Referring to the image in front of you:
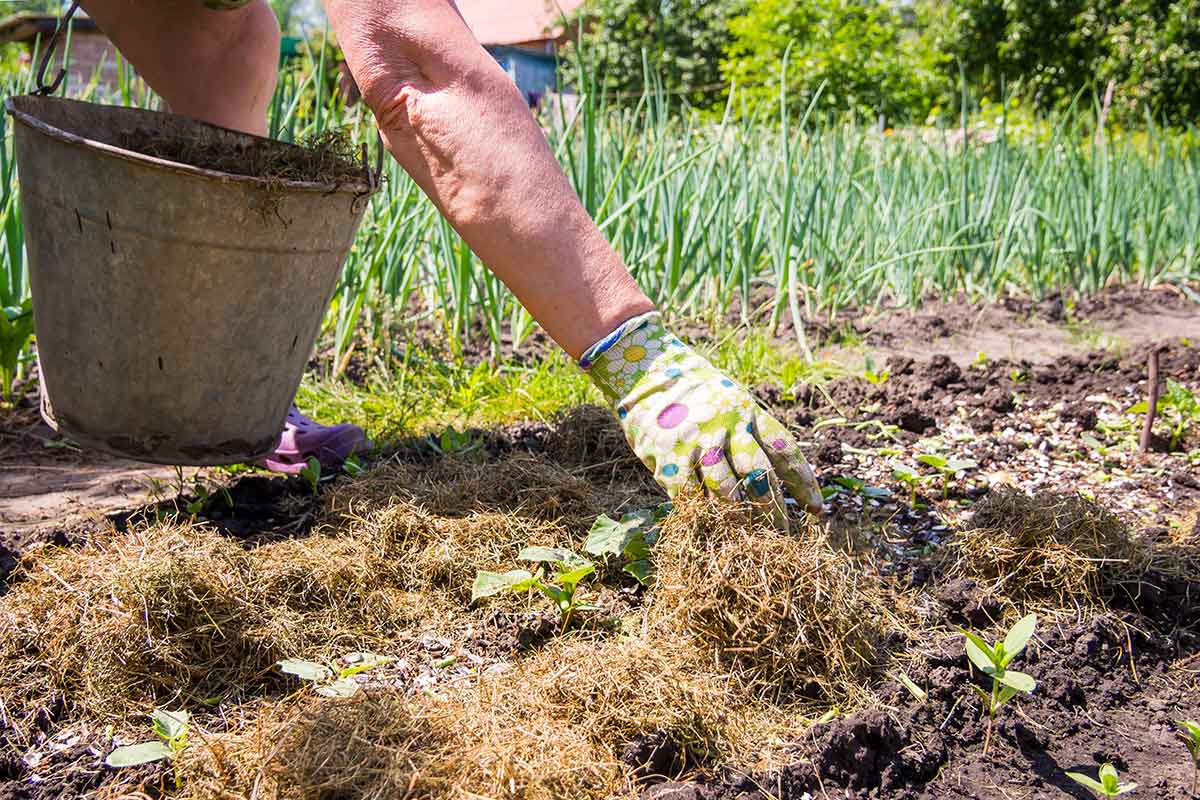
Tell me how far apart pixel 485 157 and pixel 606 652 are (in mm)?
661

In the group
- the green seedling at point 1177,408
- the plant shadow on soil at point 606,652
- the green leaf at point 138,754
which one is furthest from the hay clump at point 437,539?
the green seedling at point 1177,408

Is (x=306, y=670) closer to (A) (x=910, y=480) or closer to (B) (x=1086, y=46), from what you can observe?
(A) (x=910, y=480)

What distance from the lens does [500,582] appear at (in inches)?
49.5

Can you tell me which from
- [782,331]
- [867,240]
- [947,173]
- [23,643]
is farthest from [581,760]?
[947,173]

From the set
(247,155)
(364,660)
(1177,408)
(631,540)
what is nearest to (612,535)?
(631,540)

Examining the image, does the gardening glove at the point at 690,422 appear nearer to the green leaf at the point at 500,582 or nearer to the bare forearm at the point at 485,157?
the bare forearm at the point at 485,157

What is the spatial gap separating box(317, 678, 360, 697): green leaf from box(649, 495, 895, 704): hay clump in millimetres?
389

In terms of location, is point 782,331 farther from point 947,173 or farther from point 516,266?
point 516,266

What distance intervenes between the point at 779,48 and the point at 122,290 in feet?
45.9

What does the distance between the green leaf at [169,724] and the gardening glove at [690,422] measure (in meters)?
0.64

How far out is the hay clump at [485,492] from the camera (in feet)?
5.04

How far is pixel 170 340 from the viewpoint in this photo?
4.91 ft

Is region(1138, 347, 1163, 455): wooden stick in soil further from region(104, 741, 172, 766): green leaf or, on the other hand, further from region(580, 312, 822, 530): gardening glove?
region(104, 741, 172, 766): green leaf

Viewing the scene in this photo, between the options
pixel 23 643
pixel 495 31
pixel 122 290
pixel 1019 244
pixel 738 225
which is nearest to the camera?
pixel 23 643
